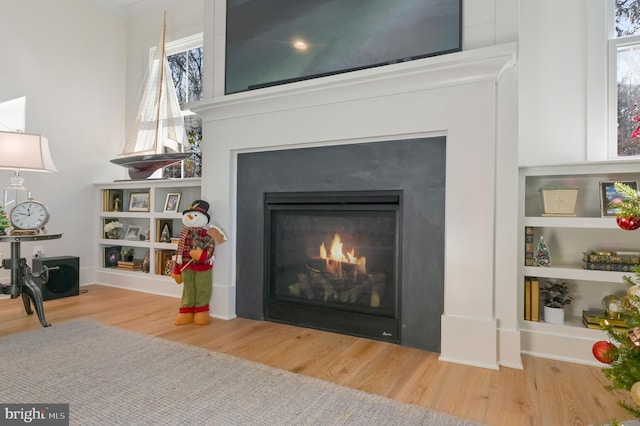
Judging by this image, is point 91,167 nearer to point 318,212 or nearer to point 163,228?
point 163,228

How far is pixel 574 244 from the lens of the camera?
2.14m

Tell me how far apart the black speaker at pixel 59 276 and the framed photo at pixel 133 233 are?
1.72 ft

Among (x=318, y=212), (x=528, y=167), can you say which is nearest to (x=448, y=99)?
(x=528, y=167)

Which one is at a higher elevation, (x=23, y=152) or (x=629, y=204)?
(x=23, y=152)

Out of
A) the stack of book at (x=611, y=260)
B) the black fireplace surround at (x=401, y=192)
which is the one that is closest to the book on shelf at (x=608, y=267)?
the stack of book at (x=611, y=260)

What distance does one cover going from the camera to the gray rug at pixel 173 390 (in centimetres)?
136

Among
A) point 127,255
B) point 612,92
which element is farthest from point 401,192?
point 127,255

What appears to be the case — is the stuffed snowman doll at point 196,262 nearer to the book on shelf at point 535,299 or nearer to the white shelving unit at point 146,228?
the white shelving unit at point 146,228

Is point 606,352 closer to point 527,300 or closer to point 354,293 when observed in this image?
point 527,300

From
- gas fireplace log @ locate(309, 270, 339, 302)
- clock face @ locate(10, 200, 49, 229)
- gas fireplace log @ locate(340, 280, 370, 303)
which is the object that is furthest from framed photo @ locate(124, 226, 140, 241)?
gas fireplace log @ locate(340, 280, 370, 303)

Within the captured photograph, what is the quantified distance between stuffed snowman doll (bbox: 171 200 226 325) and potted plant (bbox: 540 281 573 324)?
2.03m

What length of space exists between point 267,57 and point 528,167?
1.77 meters

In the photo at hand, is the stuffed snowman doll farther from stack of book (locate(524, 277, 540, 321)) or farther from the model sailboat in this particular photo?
stack of book (locate(524, 277, 540, 321))

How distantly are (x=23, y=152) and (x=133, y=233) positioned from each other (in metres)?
1.33
